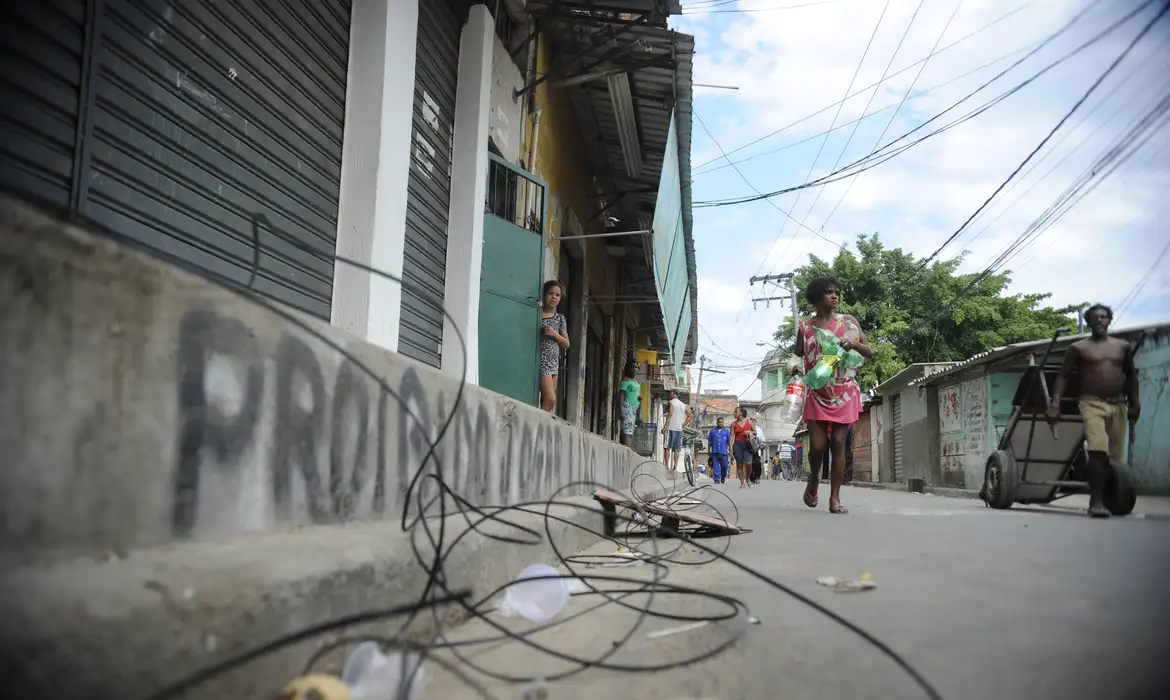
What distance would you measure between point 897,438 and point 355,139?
23.8m

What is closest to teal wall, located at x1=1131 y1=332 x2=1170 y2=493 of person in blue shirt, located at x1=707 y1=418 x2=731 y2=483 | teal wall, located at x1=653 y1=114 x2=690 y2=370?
teal wall, located at x1=653 y1=114 x2=690 y2=370

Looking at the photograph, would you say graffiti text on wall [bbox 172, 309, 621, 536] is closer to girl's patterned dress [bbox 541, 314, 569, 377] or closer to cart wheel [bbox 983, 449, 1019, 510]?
girl's patterned dress [bbox 541, 314, 569, 377]

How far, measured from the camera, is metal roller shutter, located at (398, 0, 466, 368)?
581 cm

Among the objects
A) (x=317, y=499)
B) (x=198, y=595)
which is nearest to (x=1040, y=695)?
(x=198, y=595)

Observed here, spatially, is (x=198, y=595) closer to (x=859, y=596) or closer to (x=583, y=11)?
(x=859, y=596)

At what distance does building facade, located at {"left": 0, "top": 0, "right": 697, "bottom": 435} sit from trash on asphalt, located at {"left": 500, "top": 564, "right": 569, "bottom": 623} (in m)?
0.81

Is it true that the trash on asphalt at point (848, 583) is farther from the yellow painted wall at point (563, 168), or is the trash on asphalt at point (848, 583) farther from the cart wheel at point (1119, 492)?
the yellow painted wall at point (563, 168)

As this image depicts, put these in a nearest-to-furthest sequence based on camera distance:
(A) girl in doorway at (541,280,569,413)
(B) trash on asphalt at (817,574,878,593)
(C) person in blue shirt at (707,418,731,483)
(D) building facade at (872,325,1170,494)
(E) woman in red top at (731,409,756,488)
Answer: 1. (B) trash on asphalt at (817,574,878,593)
2. (D) building facade at (872,325,1170,494)
3. (A) girl in doorway at (541,280,569,413)
4. (E) woman in red top at (731,409,756,488)
5. (C) person in blue shirt at (707,418,731,483)

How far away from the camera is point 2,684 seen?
91 cm

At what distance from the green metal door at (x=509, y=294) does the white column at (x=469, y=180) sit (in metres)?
0.31

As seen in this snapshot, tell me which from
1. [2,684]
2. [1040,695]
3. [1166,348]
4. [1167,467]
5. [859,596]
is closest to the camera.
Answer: [2,684]

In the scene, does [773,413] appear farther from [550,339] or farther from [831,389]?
[831,389]

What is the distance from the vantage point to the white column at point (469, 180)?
6562mm

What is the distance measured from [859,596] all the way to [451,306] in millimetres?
4701
